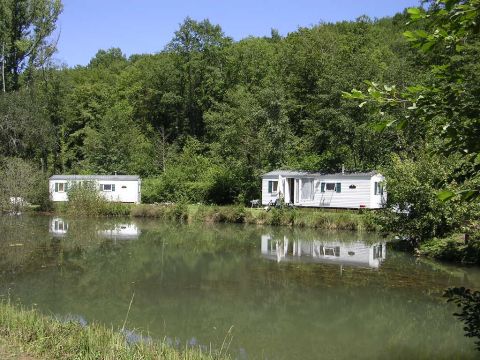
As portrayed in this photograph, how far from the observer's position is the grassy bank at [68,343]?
18.6 ft

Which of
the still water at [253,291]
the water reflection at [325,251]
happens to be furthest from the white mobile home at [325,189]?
the water reflection at [325,251]

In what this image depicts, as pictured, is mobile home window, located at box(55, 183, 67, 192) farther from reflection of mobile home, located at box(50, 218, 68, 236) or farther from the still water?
the still water

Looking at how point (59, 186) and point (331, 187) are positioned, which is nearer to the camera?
point (331, 187)

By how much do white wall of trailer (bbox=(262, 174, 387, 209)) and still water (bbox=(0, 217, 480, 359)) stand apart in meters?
7.14

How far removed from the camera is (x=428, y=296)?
11703 mm

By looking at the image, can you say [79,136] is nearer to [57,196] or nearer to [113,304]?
[57,196]

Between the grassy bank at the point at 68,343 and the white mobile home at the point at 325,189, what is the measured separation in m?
23.0

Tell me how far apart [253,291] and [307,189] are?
19.5 meters

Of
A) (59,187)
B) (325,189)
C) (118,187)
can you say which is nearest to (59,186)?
(59,187)

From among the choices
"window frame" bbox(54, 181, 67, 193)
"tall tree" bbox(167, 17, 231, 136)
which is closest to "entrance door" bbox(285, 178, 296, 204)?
"window frame" bbox(54, 181, 67, 193)

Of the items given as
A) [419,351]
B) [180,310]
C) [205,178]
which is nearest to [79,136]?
[205,178]

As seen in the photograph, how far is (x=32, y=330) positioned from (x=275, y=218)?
21413mm

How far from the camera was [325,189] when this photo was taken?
30.3 meters

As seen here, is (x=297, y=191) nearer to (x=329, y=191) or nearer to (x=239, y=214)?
→ (x=329, y=191)
